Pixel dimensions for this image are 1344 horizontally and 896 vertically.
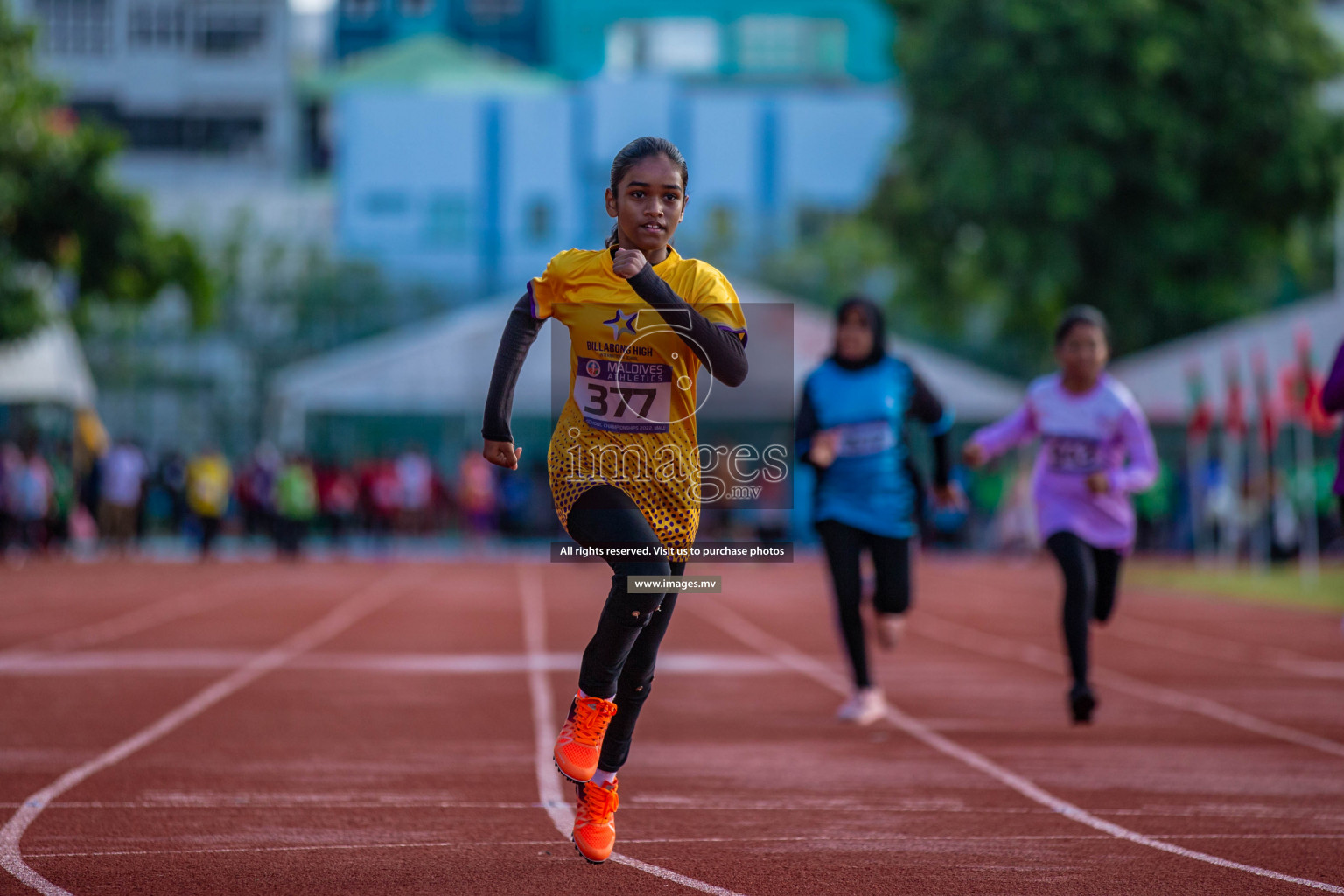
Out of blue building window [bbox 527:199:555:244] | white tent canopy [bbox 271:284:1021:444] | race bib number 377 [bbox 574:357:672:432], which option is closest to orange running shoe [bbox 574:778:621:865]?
race bib number 377 [bbox 574:357:672:432]

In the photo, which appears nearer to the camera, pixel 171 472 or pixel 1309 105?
pixel 1309 105

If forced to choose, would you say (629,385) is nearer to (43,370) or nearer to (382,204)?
(43,370)

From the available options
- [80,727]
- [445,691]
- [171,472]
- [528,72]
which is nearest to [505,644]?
[445,691]

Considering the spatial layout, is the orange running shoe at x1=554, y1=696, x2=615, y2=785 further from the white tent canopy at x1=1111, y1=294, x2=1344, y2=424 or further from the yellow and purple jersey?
the white tent canopy at x1=1111, y1=294, x2=1344, y2=424

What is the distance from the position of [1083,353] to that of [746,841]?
3.77 meters

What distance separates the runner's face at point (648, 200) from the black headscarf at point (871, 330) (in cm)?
379

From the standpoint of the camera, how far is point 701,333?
15.7ft

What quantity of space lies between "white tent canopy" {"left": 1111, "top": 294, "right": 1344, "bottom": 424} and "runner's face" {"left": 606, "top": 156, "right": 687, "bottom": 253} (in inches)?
678

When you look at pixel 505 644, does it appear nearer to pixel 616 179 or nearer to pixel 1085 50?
pixel 616 179

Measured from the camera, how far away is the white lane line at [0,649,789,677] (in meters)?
11.3

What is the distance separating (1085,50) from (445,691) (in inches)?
909

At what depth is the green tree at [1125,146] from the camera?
30.3 meters

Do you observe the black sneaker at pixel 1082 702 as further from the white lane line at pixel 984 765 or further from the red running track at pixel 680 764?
the white lane line at pixel 984 765

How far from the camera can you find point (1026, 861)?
523cm
